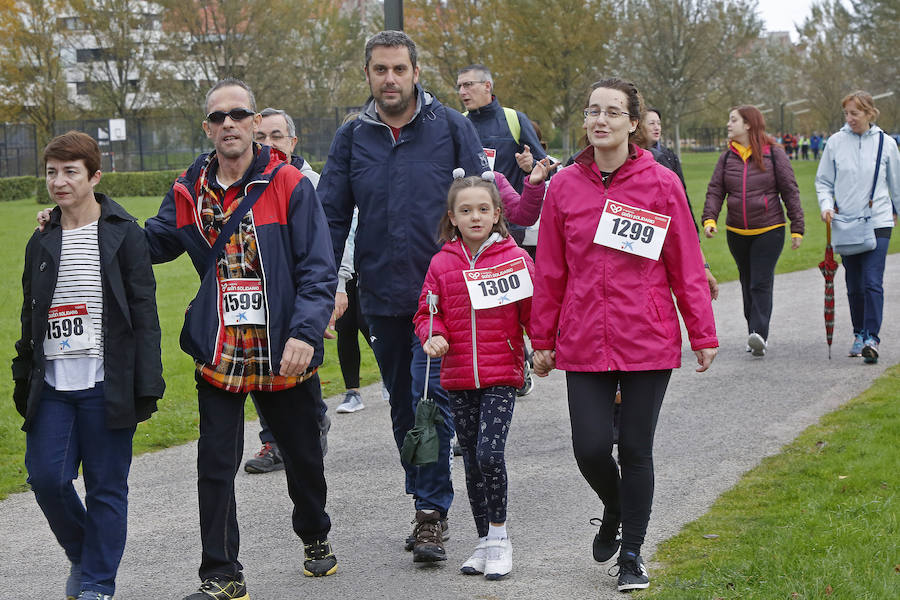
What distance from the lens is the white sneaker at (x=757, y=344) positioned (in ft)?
33.7

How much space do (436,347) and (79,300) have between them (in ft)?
4.74

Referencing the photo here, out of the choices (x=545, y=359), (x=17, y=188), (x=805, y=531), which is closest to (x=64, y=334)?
(x=545, y=359)

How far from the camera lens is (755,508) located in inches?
233

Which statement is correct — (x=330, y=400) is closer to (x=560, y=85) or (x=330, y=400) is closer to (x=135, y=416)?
(x=135, y=416)

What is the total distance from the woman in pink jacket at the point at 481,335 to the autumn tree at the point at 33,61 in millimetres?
48557

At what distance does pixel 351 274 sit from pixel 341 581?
286 centimetres

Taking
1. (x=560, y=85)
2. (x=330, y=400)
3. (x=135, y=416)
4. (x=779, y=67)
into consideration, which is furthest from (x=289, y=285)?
(x=779, y=67)

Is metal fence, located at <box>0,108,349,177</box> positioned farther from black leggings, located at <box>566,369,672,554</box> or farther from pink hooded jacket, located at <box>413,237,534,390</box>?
black leggings, located at <box>566,369,672,554</box>

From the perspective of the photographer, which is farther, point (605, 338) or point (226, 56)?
point (226, 56)

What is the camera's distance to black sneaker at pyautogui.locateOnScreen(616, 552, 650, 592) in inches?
187

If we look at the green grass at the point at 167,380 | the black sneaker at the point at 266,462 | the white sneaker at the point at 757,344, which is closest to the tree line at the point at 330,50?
the green grass at the point at 167,380

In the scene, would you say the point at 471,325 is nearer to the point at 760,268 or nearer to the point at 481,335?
the point at 481,335

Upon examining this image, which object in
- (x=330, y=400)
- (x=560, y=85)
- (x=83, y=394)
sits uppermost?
(x=560, y=85)

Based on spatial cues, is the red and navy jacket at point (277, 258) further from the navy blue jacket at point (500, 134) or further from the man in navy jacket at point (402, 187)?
the navy blue jacket at point (500, 134)
